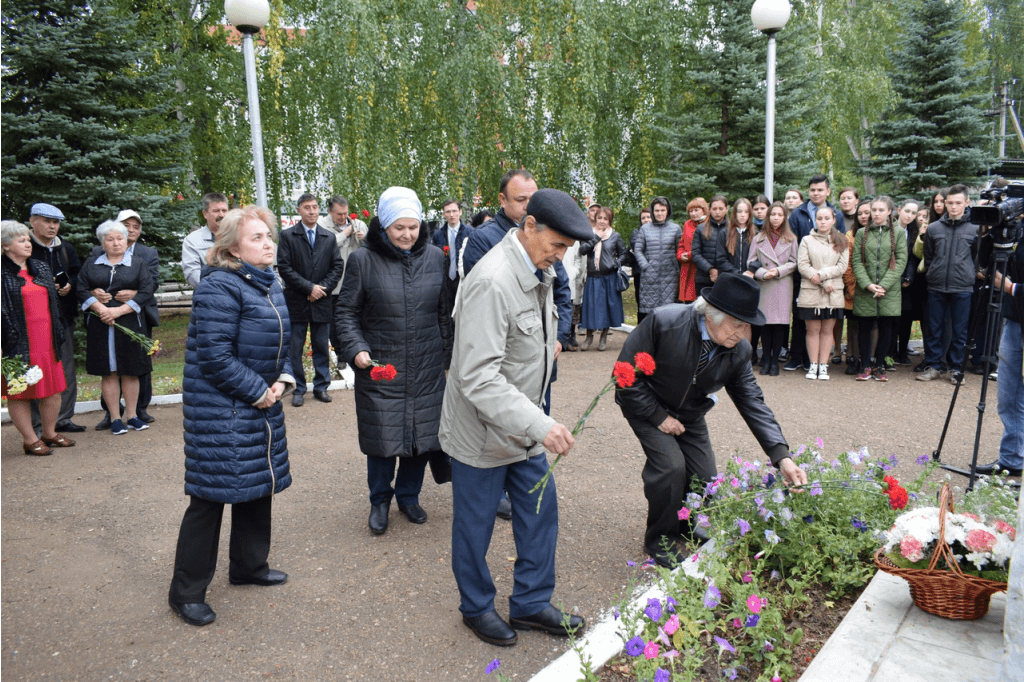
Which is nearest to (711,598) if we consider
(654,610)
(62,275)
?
(654,610)

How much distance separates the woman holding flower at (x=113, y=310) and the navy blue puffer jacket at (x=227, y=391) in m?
3.97

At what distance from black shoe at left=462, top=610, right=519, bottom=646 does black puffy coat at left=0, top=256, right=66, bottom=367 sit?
16.5 feet

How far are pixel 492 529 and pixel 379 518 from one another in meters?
1.61

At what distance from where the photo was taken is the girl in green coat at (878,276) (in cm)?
926

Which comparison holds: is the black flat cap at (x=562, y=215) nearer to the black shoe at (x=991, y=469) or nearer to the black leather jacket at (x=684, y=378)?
the black leather jacket at (x=684, y=378)

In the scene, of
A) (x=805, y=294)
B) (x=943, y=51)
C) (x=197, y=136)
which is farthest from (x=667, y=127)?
(x=197, y=136)

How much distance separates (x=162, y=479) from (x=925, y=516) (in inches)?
218

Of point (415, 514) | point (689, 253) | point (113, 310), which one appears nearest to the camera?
point (415, 514)

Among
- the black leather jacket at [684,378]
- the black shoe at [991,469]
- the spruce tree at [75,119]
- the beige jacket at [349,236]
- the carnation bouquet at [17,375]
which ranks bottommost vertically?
the black shoe at [991,469]

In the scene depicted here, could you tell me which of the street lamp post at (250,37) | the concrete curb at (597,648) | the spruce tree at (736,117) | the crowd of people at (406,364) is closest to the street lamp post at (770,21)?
the crowd of people at (406,364)

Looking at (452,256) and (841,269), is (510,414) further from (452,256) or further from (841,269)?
(841,269)

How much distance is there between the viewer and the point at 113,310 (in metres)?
7.35

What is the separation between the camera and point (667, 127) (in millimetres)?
16812

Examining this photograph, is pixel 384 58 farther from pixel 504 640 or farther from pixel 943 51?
pixel 504 640
